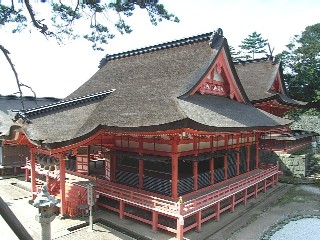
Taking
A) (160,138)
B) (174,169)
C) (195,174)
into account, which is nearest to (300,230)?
(195,174)

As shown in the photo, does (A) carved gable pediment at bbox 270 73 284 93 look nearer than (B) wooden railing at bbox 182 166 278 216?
No

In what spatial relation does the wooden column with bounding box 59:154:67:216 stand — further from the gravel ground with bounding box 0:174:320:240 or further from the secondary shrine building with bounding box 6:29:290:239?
the gravel ground with bounding box 0:174:320:240

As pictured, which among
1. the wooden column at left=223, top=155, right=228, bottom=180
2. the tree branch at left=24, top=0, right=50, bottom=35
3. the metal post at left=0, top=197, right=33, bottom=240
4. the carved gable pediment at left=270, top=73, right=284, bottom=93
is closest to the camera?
the metal post at left=0, top=197, right=33, bottom=240

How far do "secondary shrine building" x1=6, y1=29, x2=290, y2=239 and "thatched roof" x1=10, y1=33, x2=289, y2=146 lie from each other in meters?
0.05

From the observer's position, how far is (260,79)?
90.8 ft

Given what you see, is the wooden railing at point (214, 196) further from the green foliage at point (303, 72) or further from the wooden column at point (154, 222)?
the green foliage at point (303, 72)

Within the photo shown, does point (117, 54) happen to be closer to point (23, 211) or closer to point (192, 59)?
point (192, 59)

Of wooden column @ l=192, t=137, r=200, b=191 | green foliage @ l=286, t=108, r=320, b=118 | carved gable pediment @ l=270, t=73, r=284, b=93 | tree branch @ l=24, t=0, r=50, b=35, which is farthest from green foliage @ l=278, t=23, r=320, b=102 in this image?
tree branch @ l=24, t=0, r=50, b=35

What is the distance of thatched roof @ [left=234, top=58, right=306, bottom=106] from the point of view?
24.5 m

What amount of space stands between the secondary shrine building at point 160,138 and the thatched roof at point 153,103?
0.05 metres

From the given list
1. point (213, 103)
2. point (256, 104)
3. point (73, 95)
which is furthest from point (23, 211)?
point (256, 104)

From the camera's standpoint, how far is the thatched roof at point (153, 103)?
11.7m

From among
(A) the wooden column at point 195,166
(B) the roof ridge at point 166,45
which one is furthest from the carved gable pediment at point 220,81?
(A) the wooden column at point 195,166

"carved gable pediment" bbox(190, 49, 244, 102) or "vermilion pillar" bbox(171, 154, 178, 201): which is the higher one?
"carved gable pediment" bbox(190, 49, 244, 102)
